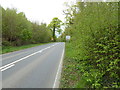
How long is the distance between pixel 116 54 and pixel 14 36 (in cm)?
1907

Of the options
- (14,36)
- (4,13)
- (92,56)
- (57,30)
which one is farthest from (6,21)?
(57,30)

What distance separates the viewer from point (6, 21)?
52.9 feet

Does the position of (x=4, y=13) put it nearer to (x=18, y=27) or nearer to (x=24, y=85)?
(x=18, y=27)

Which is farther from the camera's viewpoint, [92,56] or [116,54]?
[92,56]

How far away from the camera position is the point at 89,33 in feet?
12.0

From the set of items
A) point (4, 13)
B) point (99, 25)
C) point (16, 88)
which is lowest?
point (16, 88)

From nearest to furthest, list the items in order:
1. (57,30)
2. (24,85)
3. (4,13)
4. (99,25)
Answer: (99,25) < (24,85) < (4,13) < (57,30)

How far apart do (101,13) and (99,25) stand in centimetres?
47

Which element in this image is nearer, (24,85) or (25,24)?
(24,85)

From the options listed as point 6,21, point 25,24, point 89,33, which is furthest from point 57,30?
point 89,33

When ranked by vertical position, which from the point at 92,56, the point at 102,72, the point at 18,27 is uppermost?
the point at 18,27

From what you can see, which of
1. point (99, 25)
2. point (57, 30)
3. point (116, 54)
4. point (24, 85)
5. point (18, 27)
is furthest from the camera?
point (57, 30)

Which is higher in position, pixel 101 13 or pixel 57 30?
pixel 57 30

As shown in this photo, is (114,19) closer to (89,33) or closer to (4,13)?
(89,33)
